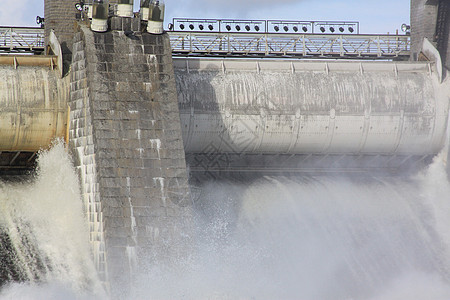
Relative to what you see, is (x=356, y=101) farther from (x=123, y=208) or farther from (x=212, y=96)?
(x=123, y=208)

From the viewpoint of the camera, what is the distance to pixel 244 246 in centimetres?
3112

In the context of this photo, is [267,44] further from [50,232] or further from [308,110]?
[50,232]

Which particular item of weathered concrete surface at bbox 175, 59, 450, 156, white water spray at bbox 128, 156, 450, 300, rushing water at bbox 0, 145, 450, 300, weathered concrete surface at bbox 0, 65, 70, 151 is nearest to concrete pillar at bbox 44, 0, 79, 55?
weathered concrete surface at bbox 0, 65, 70, 151

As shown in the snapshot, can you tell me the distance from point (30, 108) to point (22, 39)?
9.82m

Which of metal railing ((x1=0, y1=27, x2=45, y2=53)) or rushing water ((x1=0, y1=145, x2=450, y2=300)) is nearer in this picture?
rushing water ((x1=0, y1=145, x2=450, y2=300))

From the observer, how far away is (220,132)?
33.3 m

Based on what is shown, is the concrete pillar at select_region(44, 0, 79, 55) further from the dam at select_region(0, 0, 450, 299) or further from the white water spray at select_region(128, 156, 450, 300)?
the white water spray at select_region(128, 156, 450, 300)

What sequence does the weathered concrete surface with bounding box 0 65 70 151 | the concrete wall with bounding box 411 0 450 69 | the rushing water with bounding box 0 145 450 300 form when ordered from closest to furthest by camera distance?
1. the rushing water with bounding box 0 145 450 300
2. the weathered concrete surface with bounding box 0 65 70 151
3. the concrete wall with bounding box 411 0 450 69

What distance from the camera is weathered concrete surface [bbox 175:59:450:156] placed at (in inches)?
1312

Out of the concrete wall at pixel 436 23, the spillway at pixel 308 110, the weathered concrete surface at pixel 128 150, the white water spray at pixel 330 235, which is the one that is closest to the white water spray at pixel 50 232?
the weathered concrete surface at pixel 128 150

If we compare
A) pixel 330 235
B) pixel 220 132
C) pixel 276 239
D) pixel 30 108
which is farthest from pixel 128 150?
pixel 330 235

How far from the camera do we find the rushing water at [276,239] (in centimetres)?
2577

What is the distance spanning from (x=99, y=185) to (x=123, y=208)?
112 centimetres

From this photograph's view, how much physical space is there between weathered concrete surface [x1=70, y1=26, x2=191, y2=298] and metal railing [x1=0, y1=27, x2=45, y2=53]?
35.8 ft
